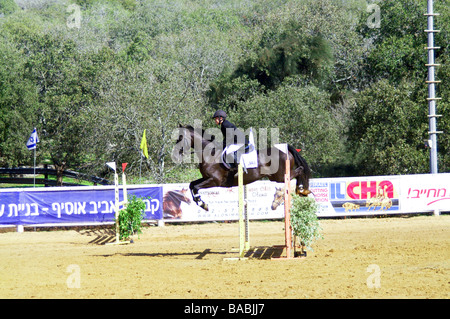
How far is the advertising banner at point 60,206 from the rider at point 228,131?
27.2ft

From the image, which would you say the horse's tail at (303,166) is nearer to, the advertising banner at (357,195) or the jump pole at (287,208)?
the jump pole at (287,208)

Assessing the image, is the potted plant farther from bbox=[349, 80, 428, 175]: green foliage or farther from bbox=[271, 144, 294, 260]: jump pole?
bbox=[349, 80, 428, 175]: green foliage

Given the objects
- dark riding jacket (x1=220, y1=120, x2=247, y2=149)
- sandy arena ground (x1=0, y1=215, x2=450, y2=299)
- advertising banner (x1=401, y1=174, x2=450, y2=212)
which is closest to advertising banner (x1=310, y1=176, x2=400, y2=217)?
advertising banner (x1=401, y1=174, x2=450, y2=212)

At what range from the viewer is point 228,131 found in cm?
1138

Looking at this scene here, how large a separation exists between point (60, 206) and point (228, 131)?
1015 cm

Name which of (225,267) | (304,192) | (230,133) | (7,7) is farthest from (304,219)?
(7,7)

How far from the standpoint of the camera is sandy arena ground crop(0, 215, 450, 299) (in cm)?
816

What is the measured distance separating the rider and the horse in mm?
392

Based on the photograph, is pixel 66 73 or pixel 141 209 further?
pixel 66 73
